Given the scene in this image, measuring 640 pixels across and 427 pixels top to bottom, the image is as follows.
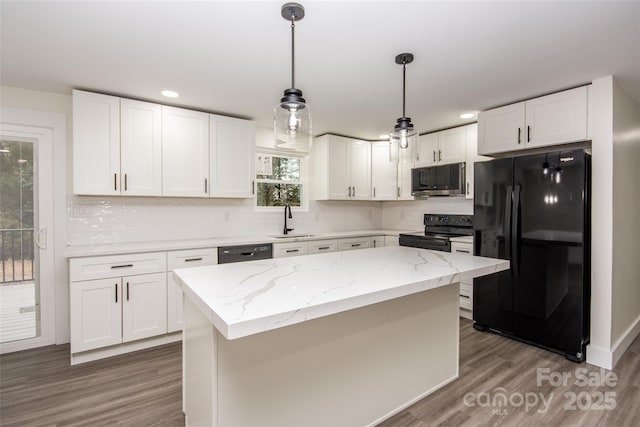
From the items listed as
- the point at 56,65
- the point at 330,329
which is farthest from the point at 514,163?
the point at 56,65

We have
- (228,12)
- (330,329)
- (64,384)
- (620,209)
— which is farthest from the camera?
(620,209)

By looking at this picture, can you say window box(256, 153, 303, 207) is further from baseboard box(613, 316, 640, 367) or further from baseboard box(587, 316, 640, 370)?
baseboard box(613, 316, 640, 367)

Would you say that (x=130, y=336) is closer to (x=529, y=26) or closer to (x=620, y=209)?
(x=529, y=26)

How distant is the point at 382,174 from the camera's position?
4.89m

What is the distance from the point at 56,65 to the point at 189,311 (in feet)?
7.22

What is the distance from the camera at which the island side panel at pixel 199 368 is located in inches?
51.1

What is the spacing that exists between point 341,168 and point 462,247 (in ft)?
6.33

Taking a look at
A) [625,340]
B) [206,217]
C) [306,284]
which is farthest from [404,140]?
[625,340]

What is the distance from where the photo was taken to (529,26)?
1.87 metres

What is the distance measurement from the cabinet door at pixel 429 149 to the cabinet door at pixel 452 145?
0.19 feet

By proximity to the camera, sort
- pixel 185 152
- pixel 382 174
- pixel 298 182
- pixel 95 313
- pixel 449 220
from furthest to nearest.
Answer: pixel 382 174
pixel 298 182
pixel 449 220
pixel 185 152
pixel 95 313

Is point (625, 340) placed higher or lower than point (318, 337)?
lower

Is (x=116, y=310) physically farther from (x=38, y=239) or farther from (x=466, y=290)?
(x=466, y=290)

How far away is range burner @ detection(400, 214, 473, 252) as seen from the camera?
3.81 meters
